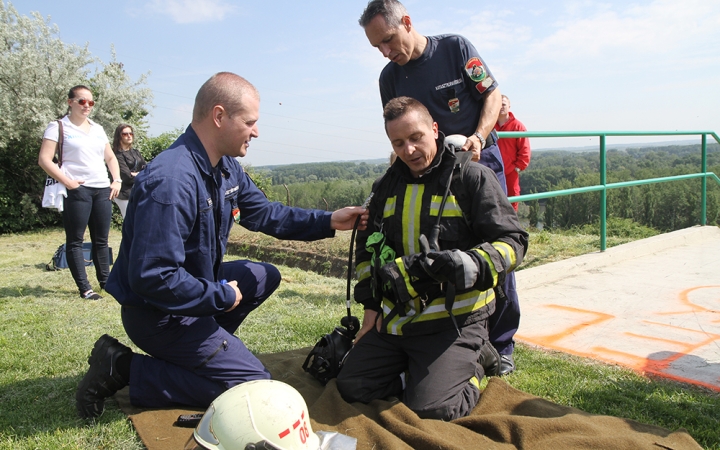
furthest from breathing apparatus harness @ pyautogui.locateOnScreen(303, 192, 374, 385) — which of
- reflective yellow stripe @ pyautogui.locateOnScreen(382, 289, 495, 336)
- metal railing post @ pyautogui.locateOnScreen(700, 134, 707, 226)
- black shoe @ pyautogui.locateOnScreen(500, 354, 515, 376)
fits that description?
metal railing post @ pyautogui.locateOnScreen(700, 134, 707, 226)

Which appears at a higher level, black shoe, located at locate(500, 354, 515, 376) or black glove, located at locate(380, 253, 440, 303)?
black glove, located at locate(380, 253, 440, 303)

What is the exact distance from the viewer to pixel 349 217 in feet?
10.2

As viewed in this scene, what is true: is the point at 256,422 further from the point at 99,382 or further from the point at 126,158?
the point at 126,158

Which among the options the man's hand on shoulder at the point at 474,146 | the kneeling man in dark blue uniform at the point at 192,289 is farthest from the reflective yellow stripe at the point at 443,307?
the kneeling man in dark blue uniform at the point at 192,289

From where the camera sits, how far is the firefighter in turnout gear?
252cm

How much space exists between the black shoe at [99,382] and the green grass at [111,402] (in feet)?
0.20

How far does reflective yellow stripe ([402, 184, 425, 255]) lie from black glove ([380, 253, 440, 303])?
29 centimetres

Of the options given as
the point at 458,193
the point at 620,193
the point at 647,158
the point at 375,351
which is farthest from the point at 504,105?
the point at 620,193

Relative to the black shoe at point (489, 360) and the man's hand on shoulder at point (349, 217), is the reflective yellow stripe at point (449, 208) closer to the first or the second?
the man's hand on shoulder at point (349, 217)

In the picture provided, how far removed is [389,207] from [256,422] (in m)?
1.37

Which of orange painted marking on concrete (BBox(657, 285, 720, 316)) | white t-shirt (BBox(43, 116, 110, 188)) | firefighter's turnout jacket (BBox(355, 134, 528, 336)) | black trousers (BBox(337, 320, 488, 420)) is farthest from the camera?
white t-shirt (BBox(43, 116, 110, 188))

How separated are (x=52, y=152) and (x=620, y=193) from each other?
57.5 meters

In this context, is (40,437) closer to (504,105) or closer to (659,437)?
(659,437)

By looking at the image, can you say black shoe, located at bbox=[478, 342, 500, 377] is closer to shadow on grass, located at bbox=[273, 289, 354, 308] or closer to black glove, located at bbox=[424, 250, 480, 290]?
black glove, located at bbox=[424, 250, 480, 290]
